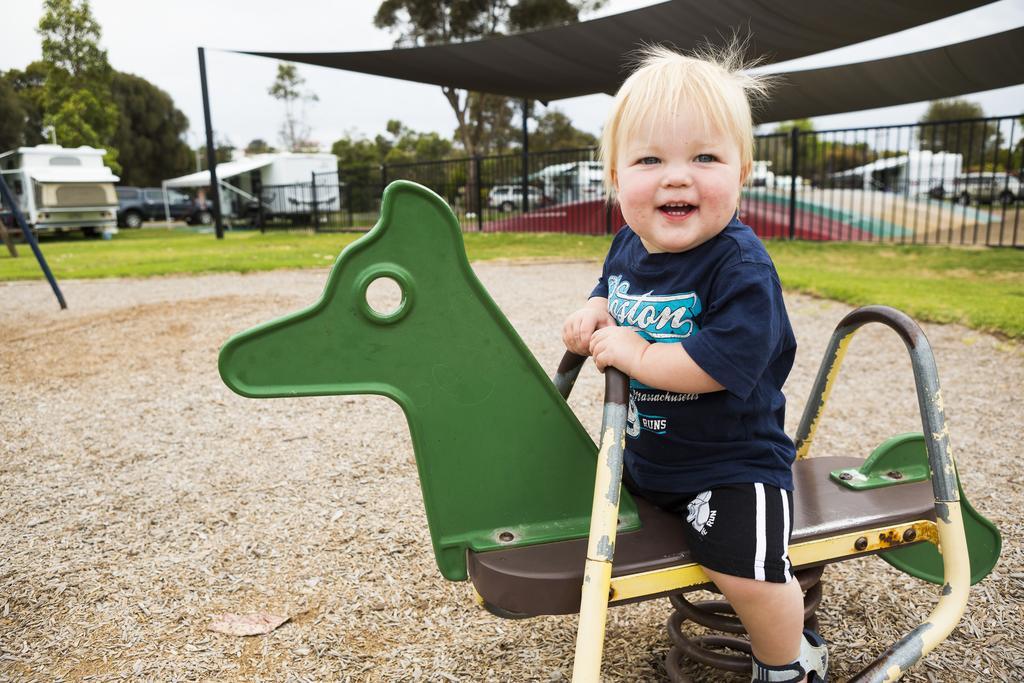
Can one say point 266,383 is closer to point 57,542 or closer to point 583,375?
point 57,542

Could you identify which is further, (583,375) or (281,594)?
(583,375)

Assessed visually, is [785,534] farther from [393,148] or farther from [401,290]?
[393,148]

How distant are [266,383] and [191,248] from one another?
1265 cm

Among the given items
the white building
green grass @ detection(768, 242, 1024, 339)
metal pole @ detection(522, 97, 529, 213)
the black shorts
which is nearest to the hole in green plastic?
the black shorts

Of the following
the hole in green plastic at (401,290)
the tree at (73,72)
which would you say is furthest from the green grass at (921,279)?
the tree at (73,72)

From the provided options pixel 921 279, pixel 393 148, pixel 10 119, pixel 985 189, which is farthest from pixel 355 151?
pixel 921 279

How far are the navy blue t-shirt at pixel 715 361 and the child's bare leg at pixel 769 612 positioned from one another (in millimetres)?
156

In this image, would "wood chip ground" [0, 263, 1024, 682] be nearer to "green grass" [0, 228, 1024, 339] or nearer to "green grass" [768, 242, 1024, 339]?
"green grass" [768, 242, 1024, 339]

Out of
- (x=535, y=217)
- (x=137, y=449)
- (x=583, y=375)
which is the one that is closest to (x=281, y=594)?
(x=137, y=449)

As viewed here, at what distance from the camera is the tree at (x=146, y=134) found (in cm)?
3797

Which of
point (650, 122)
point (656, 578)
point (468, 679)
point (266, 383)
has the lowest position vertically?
point (468, 679)

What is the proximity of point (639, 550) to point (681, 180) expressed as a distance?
1.97 feet

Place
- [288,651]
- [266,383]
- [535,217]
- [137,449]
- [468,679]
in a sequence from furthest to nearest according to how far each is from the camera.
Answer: [535,217]
[137,449]
[288,651]
[468,679]
[266,383]

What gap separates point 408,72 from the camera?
938 cm
